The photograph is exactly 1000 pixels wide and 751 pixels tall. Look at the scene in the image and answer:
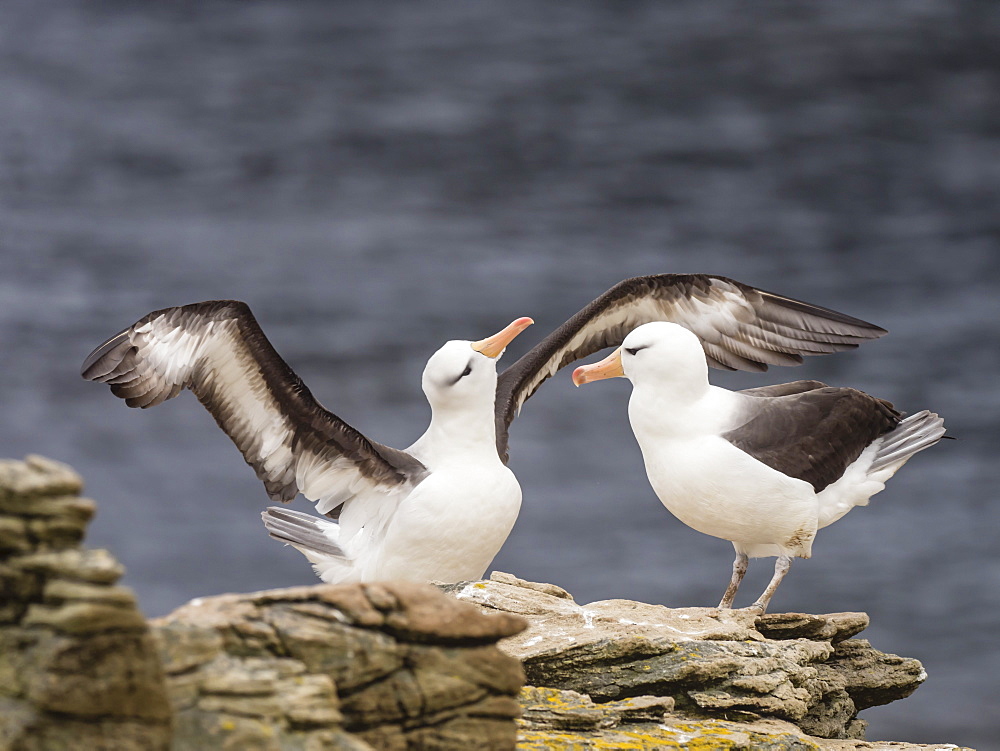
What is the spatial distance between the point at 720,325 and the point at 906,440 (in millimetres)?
1837

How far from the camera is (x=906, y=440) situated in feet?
31.1

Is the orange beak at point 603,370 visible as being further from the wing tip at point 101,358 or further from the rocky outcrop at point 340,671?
the rocky outcrop at point 340,671

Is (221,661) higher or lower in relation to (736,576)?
lower

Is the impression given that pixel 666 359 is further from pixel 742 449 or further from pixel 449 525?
pixel 449 525

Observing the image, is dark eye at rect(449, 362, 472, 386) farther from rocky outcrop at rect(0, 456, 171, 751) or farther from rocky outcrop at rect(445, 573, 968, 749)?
rocky outcrop at rect(0, 456, 171, 751)

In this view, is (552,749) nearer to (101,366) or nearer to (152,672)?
(152,672)

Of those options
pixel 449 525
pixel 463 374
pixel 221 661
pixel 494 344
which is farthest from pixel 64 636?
pixel 494 344

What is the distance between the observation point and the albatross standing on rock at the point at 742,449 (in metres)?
8.69

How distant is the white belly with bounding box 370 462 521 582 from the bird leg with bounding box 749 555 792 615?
6.21 ft

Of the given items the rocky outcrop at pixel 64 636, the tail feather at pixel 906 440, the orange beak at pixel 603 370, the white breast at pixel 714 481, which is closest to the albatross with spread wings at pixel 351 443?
the orange beak at pixel 603 370

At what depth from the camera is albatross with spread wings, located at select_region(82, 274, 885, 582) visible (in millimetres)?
8648

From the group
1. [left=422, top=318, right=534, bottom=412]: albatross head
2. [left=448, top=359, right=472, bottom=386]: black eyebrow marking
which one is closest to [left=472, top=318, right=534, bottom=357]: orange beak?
[left=422, top=318, right=534, bottom=412]: albatross head

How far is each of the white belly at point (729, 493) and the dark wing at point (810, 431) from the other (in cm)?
13

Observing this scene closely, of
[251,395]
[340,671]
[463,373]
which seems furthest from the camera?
[251,395]
